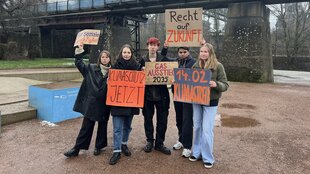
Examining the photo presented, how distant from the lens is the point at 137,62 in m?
4.30

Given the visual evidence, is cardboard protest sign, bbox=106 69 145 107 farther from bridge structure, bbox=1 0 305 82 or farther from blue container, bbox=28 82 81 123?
bridge structure, bbox=1 0 305 82

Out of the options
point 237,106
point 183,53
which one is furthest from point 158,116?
point 237,106

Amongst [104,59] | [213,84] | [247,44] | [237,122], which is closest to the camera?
[213,84]

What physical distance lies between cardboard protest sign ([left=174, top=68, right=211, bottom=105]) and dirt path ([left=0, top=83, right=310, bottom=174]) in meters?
0.96

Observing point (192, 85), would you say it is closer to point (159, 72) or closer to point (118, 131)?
point (159, 72)

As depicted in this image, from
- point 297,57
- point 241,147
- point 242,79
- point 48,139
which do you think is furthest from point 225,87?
point 297,57

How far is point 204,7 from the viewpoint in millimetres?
21109

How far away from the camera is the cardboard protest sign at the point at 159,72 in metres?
4.28

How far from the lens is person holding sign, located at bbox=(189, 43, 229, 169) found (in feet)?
12.8

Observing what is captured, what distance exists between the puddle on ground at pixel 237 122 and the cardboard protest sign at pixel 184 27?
9.25 feet

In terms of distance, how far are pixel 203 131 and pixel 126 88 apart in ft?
4.21

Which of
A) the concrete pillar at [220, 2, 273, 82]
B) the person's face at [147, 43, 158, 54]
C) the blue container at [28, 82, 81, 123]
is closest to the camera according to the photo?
the person's face at [147, 43, 158, 54]

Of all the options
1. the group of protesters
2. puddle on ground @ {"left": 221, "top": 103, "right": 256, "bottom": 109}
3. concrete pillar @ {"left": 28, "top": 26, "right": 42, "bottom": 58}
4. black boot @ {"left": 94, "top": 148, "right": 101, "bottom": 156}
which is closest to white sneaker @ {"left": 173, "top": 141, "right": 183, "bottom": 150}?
the group of protesters

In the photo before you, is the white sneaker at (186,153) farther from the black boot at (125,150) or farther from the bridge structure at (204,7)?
the bridge structure at (204,7)
